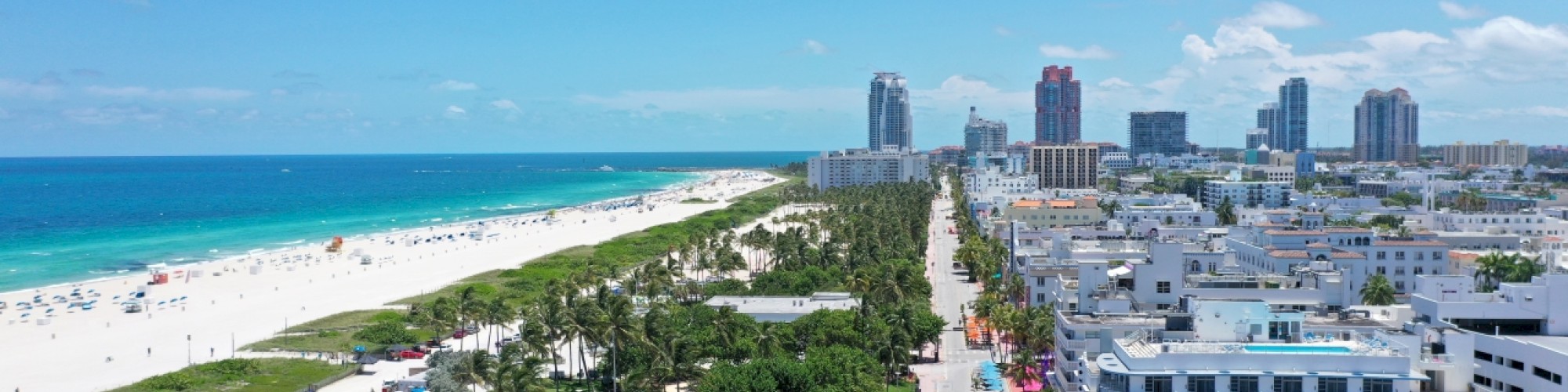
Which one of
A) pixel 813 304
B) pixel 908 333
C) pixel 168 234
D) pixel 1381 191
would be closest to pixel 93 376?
pixel 813 304

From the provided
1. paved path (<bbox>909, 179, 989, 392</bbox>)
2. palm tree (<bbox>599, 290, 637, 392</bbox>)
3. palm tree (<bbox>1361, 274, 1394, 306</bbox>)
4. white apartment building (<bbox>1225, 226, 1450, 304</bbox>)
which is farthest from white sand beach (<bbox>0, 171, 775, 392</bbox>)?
palm tree (<bbox>1361, 274, 1394, 306</bbox>)

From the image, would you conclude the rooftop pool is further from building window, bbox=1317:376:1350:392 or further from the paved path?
the paved path

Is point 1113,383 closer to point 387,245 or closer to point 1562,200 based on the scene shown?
point 387,245

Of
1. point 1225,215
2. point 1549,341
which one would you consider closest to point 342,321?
point 1549,341

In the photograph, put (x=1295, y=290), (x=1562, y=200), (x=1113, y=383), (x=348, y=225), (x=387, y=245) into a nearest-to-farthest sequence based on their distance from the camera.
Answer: (x=1113, y=383), (x=1295, y=290), (x=387, y=245), (x=1562, y=200), (x=348, y=225)

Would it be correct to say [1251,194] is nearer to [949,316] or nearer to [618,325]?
[949,316]
